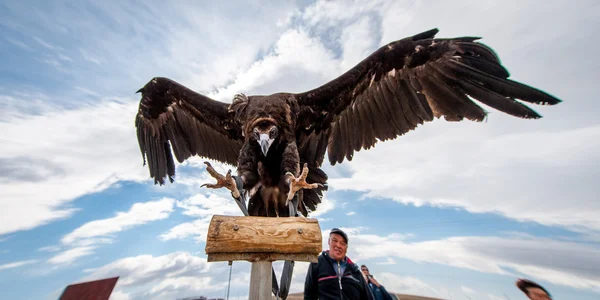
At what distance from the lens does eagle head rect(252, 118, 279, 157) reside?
389 cm

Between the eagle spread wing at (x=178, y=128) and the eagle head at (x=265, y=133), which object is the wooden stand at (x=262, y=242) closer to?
the eagle head at (x=265, y=133)

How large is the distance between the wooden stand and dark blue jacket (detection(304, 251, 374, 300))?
0.57 m

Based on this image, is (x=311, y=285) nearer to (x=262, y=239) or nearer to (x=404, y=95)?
(x=262, y=239)

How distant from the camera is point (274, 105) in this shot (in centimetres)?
433

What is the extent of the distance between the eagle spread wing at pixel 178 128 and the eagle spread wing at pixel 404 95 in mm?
1641

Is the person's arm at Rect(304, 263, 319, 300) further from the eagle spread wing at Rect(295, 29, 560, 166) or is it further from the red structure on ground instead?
the eagle spread wing at Rect(295, 29, 560, 166)

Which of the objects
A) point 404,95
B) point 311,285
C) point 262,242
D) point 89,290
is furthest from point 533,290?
point 89,290

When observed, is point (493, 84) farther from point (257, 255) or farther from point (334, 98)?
point (257, 255)

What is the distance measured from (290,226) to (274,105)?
2.36 metres

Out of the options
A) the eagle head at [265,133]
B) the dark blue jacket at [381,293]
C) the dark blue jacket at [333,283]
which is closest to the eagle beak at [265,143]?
the eagle head at [265,133]

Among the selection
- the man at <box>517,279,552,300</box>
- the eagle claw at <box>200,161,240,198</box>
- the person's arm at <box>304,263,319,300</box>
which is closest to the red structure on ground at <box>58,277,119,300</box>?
the eagle claw at <box>200,161,240,198</box>

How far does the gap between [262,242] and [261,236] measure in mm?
50

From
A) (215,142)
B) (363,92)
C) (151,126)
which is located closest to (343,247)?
(363,92)

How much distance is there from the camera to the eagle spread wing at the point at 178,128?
5.37m
